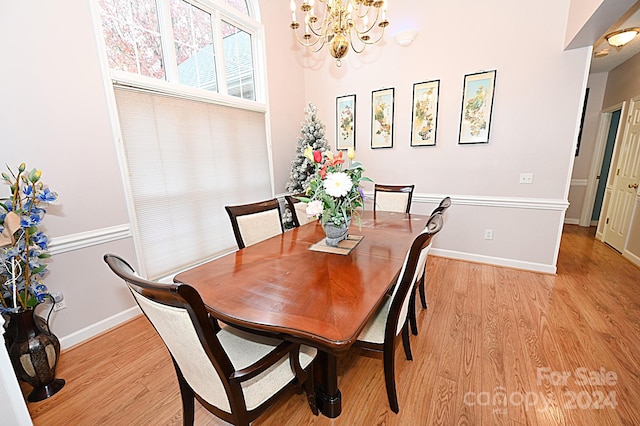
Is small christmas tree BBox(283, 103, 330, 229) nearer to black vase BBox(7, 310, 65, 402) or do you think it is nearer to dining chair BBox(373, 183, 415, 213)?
dining chair BBox(373, 183, 415, 213)

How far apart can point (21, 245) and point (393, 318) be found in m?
2.09

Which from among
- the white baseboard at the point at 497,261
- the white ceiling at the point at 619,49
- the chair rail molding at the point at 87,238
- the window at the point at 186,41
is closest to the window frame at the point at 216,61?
the window at the point at 186,41

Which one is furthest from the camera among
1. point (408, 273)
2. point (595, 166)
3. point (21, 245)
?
point (595, 166)

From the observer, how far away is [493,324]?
7.14 feet

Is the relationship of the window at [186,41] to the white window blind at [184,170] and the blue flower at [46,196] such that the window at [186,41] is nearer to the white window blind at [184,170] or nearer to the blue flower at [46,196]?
the white window blind at [184,170]

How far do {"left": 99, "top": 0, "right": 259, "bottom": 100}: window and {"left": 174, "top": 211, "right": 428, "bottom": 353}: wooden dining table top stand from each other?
1.94 metres

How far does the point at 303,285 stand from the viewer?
1299 mm

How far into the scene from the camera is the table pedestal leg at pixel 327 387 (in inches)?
51.1

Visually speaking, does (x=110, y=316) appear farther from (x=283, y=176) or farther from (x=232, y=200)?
(x=283, y=176)

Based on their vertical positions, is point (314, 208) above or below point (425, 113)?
below

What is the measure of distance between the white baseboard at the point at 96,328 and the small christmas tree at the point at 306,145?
6.43 ft

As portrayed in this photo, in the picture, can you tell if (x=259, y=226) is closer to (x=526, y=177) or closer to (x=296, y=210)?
(x=296, y=210)

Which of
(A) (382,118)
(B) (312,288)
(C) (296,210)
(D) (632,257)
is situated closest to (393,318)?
(B) (312,288)

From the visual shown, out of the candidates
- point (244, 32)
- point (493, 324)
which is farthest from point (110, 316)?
point (244, 32)
